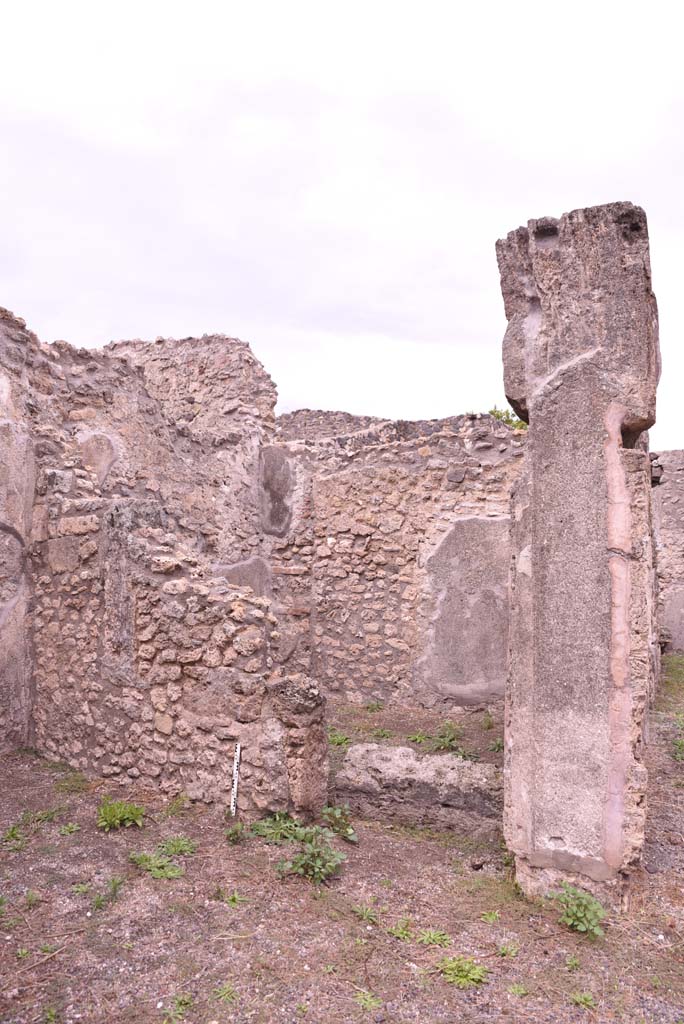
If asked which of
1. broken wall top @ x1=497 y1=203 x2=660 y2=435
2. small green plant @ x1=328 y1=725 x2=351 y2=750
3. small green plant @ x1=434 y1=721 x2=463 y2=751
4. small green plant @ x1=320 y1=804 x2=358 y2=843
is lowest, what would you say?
small green plant @ x1=320 y1=804 x2=358 y2=843

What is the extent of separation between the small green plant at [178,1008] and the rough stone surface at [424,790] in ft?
7.46

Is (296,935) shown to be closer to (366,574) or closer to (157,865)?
(157,865)

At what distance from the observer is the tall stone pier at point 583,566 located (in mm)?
3320

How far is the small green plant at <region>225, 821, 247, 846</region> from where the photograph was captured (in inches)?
155

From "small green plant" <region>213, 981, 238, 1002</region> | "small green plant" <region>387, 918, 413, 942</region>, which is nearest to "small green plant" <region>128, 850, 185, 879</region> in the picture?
"small green plant" <region>213, 981, 238, 1002</region>

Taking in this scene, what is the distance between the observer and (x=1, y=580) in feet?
17.2

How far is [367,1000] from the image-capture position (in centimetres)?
270

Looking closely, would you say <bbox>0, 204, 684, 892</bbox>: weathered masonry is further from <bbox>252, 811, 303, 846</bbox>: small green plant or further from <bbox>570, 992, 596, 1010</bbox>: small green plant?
<bbox>570, 992, 596, 1010</bbox>: small green plant

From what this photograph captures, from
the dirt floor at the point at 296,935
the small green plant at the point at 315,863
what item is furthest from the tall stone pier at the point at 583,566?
the small green plant at the point at 315,863

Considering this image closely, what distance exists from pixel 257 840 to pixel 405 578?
12.9 ft

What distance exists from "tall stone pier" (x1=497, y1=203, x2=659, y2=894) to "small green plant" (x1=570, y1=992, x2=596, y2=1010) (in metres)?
0.66

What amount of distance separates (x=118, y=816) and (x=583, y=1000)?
2656 millimetres

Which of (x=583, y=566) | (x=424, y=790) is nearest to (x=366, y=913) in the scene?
(x=424, y=790)

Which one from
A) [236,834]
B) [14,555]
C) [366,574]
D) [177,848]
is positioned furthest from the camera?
[366,574]
